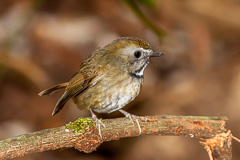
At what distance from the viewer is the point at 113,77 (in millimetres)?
4105

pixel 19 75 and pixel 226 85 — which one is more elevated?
pixel 226 85

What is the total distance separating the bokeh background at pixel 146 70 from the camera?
6328mm

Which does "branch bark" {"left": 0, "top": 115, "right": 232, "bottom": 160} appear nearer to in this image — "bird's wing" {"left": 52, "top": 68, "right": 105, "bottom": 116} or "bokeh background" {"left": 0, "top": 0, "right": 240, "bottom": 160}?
"bird's wing" {"left": 52, "top": 68, "right": 105, "bottom": 116}

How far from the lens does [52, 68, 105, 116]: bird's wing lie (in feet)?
13.8

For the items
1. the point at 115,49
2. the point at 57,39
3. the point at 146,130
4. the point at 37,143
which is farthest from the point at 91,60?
the point at 57,39

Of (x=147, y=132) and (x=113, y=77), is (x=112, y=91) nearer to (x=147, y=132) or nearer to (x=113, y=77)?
(x=113, y=77)

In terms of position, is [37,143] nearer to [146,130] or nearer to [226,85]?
[146,130]

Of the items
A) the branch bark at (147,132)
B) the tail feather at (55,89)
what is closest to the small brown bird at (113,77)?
the tail feather at (55,89)

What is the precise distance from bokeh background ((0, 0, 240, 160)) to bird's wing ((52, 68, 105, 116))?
1710 millimetres

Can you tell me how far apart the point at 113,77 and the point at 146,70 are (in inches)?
124

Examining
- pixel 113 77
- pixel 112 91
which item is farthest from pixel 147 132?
pixel 113 77

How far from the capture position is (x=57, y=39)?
24.7 feet

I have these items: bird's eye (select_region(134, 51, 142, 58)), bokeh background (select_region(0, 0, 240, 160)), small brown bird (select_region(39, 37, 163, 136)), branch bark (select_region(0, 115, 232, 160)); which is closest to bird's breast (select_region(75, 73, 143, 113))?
small brown bird (select_region(39, 37, 163, 136))

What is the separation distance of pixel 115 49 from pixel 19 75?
3.01 m
